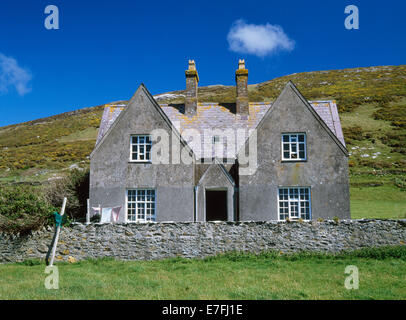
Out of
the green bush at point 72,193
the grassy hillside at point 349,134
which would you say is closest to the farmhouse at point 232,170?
the green bush at point 72,193

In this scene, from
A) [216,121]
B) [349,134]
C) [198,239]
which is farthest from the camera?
[349,134]

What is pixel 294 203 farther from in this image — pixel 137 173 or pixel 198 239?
pixel 137 173

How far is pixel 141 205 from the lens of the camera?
20.2 meters

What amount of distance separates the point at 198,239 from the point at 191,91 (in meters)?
12.5

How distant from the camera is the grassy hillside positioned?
4222cm

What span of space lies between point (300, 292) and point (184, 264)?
567cm

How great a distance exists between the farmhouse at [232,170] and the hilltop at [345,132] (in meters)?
19.5

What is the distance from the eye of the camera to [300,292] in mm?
9578

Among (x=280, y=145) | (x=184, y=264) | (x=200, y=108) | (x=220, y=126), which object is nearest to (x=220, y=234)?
(x=184, y=264)

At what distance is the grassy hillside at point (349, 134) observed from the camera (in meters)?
42.2

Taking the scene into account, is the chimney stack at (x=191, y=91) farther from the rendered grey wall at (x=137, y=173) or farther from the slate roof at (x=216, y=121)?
the rendered grey wall at (x=137, y=173)

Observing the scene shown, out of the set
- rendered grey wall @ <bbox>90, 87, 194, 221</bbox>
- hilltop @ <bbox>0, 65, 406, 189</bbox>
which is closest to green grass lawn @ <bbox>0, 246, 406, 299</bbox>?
rendered grey wall @ <bbox>90, 87, 194, 221</bbox>

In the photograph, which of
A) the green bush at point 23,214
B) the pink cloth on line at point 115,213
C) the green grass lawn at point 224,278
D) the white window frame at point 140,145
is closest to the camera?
the green grass lawn at point 224,278

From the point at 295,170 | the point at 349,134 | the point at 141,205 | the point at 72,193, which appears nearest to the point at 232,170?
the point at 295,170
